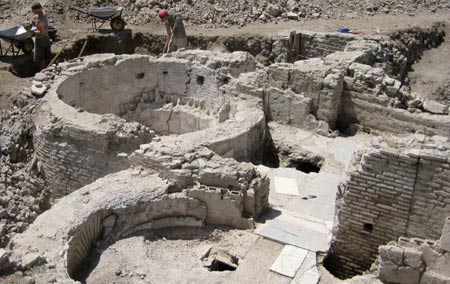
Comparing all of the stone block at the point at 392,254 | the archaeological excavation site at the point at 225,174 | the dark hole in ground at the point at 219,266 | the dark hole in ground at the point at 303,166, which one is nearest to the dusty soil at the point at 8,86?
the archaeological excavation site at the point at 225,174

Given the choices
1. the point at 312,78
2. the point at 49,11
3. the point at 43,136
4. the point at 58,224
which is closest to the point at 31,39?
the point at 49,11

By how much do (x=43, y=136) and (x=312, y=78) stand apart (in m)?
5.89

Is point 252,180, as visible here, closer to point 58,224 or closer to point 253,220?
point 253,220

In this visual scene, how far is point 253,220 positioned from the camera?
9047 mm

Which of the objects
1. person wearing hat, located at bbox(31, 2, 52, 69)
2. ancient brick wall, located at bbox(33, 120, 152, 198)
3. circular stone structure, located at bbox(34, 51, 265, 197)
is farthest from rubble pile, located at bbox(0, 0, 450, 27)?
ancient brick wall, located at bbox(33, 120, 152, 198)

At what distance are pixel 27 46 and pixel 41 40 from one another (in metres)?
Answer: 0.88

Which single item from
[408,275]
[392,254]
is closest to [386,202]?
[392,254]

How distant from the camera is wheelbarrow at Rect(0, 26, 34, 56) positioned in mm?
15805

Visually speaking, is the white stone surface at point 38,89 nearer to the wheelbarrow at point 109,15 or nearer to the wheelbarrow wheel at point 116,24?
the wheelbarrow at point 109,15

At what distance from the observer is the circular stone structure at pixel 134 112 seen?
10.7 meters

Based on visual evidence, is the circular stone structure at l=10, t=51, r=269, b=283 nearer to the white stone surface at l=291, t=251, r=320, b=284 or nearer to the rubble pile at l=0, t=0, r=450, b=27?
the white stone surface at l=291, t=251, r=320, b=284

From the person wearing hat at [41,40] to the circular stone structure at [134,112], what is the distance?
2625 mm

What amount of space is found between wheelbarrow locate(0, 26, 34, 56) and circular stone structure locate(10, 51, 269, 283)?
3.25m

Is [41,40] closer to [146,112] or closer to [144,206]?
[146,112]
